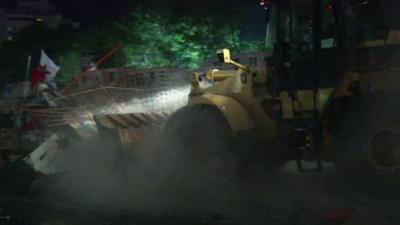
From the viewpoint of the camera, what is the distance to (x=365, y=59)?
8094 millimetres

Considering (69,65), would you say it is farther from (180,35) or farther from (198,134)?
(198,134)

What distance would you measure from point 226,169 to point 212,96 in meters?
1.16

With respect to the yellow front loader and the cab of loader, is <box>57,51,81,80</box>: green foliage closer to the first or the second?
the yellow front loader

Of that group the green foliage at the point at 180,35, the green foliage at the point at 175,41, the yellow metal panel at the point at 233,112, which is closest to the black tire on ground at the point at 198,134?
the yellow metal panel at the point at 233,112

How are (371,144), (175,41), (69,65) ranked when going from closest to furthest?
(371,144) → (175,41) → (69,65)

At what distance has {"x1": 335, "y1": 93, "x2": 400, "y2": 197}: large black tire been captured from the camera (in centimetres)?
760

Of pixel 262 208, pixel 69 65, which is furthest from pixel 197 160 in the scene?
pixel 69 65

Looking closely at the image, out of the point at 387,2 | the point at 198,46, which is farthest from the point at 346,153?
the point at 198,46

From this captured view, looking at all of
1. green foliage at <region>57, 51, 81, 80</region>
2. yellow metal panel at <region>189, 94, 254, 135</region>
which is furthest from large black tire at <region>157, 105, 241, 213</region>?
green foliage at <region>57, 51, 81, 80</region>

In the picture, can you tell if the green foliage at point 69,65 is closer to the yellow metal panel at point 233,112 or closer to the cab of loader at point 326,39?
the yellow metal panel at point 233,112

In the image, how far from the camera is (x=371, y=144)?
7824mm

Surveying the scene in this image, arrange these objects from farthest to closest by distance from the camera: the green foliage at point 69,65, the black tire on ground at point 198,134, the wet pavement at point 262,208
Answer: the green foliage at point 69,65 → the black tire on ground at point 198,134 → the wet pavement at point 262,208

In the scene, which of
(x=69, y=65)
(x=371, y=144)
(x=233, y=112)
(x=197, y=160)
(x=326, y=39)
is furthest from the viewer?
(x=69, y=65)

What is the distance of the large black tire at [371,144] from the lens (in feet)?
24.9
